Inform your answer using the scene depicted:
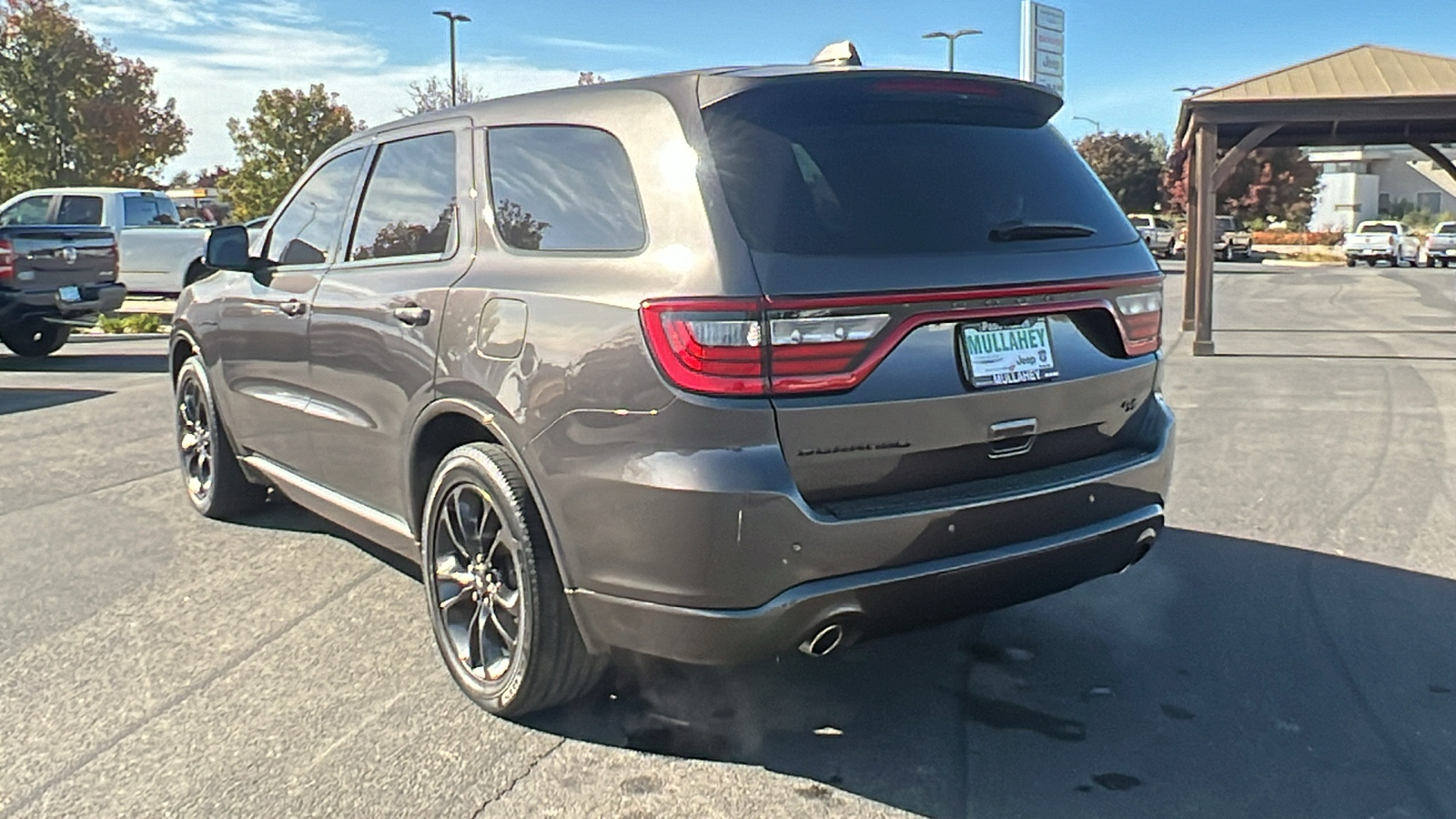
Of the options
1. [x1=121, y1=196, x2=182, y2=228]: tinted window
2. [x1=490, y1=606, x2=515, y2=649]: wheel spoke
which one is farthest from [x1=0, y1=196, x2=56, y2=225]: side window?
[x1=490, y1=606, x2=515, y2=649]: wheel spoke

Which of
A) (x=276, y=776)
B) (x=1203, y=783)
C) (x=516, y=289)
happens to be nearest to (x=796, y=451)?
(x=516, y=289)

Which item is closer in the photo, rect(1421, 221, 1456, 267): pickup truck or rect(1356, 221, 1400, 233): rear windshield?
rect(1421, 221, 1456, 267): pickup truck

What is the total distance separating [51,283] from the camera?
12312 mm

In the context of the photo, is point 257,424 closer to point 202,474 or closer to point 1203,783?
point 202,474

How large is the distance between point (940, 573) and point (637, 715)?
107 cm

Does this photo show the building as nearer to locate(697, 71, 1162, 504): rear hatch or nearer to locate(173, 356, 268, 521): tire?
locate(173, 356, 268, 521): tire

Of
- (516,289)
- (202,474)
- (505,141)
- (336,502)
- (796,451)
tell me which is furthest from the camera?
(202,474)

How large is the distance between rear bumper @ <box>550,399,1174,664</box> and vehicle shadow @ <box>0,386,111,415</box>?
794 centimetres

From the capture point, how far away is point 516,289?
11.2 ft

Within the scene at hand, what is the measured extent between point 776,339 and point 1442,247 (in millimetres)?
43888

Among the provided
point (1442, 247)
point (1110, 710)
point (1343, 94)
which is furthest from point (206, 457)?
point (1442, 247)

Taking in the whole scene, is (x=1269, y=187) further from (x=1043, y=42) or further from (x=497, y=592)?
(x=497, y=592)

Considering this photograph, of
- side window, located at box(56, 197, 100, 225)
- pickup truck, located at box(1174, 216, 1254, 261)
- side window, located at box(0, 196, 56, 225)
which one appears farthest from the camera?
pickup truck, located at box(1174, 216, 1254, 261)

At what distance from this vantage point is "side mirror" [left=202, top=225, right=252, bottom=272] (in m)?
4.99
